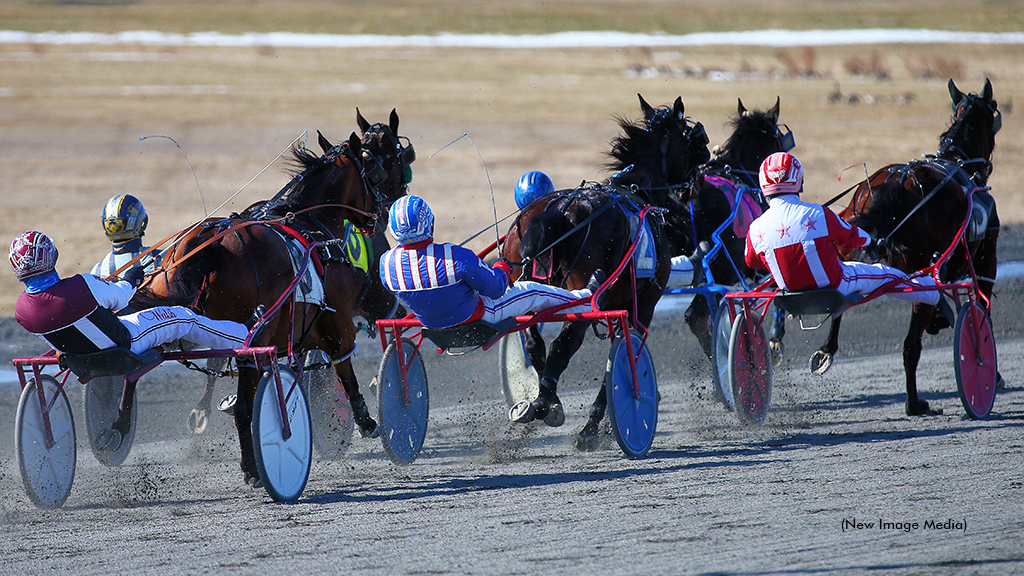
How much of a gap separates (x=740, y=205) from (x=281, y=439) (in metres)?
4.35

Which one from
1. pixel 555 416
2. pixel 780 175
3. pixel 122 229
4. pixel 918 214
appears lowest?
pixel 555 416

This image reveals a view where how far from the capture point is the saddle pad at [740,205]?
878cm

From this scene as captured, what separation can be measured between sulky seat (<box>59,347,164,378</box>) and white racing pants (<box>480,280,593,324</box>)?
1.85 metres

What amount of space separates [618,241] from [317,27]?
49909mm

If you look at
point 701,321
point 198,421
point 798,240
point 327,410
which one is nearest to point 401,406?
point 327,410

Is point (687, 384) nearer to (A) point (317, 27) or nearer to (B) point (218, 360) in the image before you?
(B) point (218, 360)

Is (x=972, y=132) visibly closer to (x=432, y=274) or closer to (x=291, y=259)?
(x=432, y=274)

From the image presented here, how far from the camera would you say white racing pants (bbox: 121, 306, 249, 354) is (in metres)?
5.71

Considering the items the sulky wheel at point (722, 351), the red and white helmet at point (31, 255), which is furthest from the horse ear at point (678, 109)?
the red and white helmet at point (31, 255)

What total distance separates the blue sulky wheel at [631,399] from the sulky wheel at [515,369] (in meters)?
1.45

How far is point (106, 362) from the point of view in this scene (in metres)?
5.66

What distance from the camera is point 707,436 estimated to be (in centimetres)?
738

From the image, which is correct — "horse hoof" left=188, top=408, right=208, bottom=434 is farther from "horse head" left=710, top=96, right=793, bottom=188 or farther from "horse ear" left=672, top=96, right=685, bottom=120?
"horse head" left=710, top=96, right=793, bottom=188

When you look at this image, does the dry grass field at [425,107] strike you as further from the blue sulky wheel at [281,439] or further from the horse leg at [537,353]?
the blue sulky wheel at [281,439]
